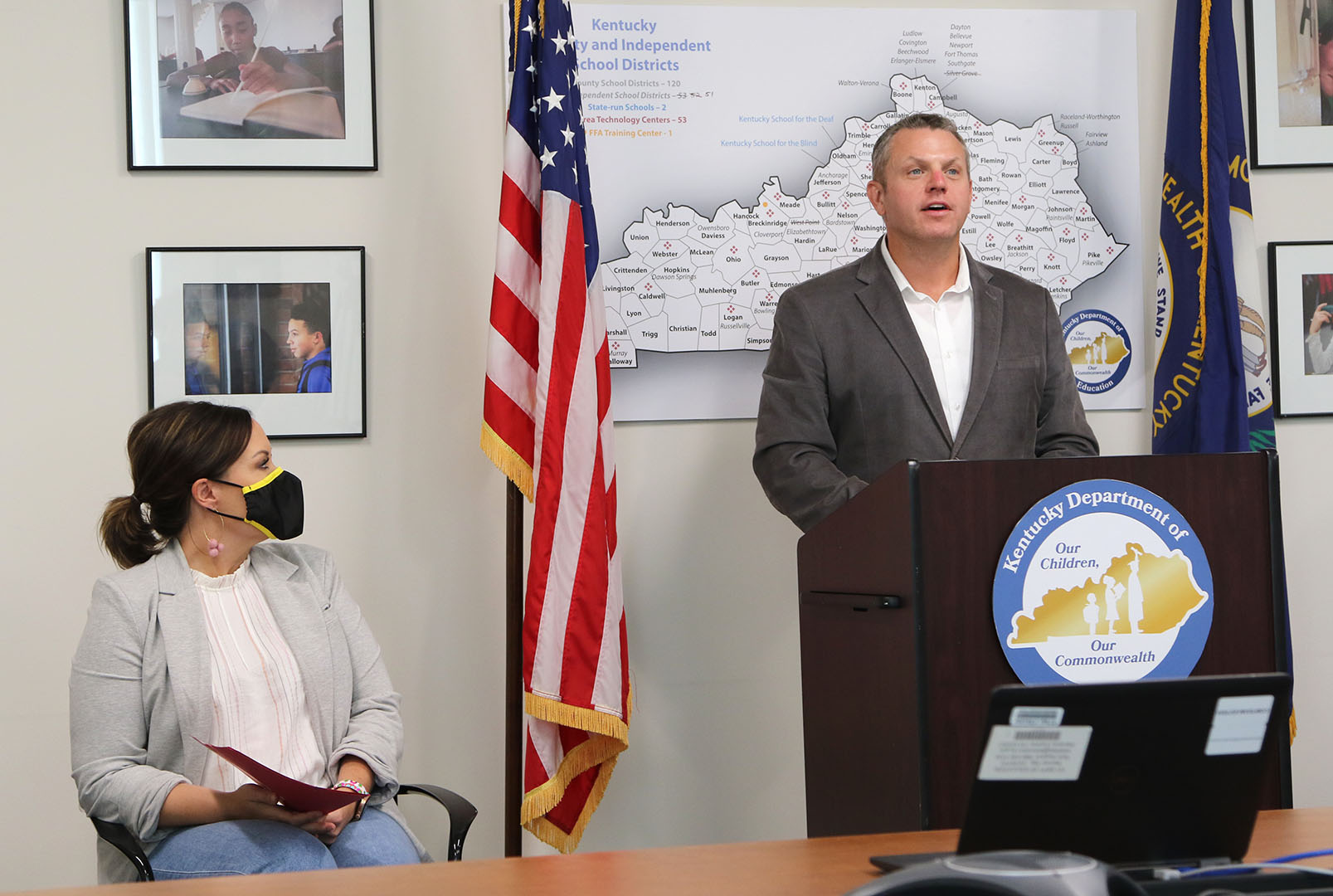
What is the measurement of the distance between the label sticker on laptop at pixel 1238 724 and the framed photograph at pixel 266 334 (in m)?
2.56

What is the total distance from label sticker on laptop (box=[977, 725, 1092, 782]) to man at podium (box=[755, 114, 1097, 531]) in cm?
153

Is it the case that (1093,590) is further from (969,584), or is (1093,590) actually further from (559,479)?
(559,479)

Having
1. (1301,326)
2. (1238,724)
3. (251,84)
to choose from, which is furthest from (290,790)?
(1301,326)

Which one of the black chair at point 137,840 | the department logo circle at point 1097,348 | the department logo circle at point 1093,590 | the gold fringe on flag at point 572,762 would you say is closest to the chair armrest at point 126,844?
the black chair at point 137,840

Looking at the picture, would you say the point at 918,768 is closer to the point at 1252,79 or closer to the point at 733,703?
the point at 733,703

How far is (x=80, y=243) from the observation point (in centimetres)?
317

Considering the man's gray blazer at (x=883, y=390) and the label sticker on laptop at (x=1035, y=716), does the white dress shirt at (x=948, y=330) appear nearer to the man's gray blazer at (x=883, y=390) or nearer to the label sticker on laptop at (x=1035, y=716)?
the man's gray blazer at (x=883, y=390)

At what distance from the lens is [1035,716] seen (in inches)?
38.6

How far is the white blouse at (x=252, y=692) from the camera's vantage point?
7.38ft

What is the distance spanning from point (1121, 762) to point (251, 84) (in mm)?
2913

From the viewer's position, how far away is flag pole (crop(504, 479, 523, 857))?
3012 mm

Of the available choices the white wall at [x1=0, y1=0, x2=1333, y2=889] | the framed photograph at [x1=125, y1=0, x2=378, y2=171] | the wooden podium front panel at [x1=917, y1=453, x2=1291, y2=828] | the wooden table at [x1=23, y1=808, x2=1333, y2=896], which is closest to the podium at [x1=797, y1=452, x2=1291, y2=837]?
the wooden podium front panel at [x1=917, y1=453, x2=1291, y2=828]

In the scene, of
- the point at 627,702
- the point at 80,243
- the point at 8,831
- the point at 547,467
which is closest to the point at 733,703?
the point at 627,702

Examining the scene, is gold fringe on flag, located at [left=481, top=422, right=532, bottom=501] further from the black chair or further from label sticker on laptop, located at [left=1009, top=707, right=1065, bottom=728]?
label sticker on laptop, located at [left=1009, top=707, right=1065, bottom=728]
